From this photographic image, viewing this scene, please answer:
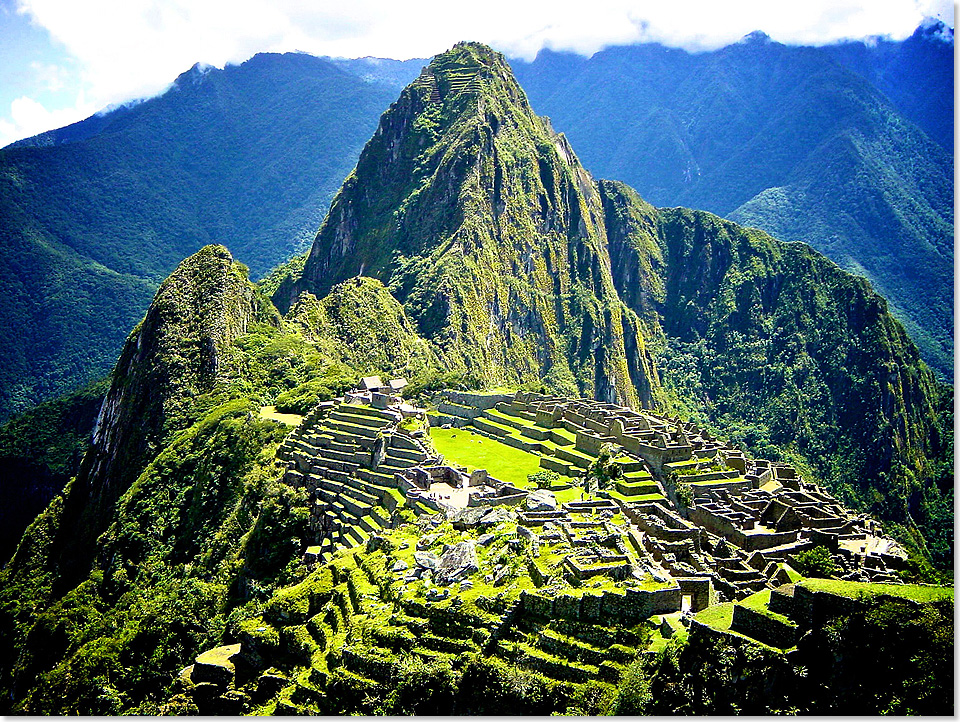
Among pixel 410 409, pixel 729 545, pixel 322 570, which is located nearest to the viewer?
pixel 322 570

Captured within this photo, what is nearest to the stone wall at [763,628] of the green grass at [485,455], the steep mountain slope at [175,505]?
the steep mountain slope at [175,505]

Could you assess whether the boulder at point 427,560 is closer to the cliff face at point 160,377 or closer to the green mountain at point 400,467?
the green mountain at point 400,467

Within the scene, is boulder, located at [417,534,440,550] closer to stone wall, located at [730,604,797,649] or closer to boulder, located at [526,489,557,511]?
boulder, located at [526,489,557,511]

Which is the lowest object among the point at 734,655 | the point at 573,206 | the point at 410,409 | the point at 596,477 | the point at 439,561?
the point at 734,655

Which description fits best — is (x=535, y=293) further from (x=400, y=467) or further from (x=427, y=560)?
(x=427, y=560)

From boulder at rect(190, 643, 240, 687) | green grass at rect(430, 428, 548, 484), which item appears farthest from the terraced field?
green grass at rect(430, 428, 548, 484)

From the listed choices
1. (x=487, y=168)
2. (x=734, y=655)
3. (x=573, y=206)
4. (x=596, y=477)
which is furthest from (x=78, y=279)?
(x=734, y=655)

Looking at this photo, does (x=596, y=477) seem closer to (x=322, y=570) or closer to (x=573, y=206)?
(x=322, y=570)
